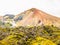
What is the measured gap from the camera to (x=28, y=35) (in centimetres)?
5600

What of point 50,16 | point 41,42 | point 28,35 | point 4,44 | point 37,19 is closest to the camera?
point 4,44

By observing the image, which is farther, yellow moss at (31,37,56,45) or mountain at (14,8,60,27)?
mountain at (14,8,60,27)

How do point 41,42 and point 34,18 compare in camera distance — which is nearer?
point 41,42

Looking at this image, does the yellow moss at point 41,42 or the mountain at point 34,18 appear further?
the mountain at point 34,18

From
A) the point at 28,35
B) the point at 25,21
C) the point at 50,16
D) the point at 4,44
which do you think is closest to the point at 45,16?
the point at 50,16

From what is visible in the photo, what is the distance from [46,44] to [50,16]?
12192 cm

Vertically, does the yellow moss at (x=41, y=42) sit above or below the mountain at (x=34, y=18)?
below

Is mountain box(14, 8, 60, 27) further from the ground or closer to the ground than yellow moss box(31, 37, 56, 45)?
further from the ground

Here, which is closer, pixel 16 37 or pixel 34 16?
pixel 16 37

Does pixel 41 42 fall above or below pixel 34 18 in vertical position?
below

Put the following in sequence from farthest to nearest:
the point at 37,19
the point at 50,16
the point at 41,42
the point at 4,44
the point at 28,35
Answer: the point at 50,16 → the point at 37,19 → the point at 28,35 → the point at 41,42 → the point at 4,44

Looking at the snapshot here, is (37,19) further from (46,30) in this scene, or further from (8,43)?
(8,43)

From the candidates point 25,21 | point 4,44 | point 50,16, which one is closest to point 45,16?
point 50,16

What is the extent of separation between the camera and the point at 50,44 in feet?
160
